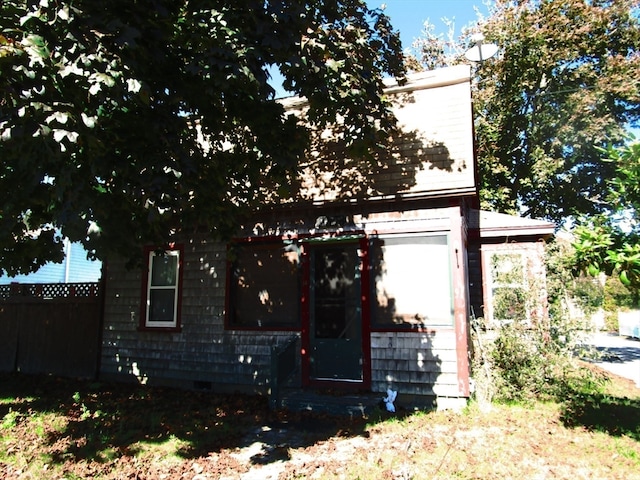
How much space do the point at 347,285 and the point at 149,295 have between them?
4.67 m

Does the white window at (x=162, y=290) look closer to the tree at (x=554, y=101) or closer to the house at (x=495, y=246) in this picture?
the house at (x=495, y=246)

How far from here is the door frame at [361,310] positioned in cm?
760

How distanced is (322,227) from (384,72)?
10.3ft

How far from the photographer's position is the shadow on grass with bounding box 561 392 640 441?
236 inches

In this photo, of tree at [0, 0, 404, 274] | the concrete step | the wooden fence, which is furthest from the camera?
the wooden fence

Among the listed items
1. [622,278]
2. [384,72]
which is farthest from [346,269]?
[622,278]

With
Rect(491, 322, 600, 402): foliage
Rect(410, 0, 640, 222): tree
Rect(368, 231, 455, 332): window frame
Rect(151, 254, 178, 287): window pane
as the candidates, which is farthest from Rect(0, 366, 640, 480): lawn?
Rect(410, 0, 640, 222): tree

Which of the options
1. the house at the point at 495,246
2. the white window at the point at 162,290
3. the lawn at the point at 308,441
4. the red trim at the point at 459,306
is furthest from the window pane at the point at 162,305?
the house at the point at 495,246

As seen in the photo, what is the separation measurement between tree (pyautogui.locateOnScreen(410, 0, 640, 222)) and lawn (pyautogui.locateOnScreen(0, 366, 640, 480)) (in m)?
13.9

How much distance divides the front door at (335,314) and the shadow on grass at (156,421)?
3.67 feet

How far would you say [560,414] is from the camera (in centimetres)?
654

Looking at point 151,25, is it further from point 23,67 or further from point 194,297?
point 194,297

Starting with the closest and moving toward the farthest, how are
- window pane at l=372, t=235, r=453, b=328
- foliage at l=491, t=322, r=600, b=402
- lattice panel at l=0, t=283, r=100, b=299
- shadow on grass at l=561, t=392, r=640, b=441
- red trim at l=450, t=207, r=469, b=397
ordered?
1. shadow on grass at l=561, t=392, r=640, b=441
2. red trim at l=450, t=207, r=469, b=397
3. foliage at l=491, t=322, r=600, b=402
4. window pane at l=372, t=235, r=453, b=328
5. lattice panel at l=0, t=283, r=100, b=299

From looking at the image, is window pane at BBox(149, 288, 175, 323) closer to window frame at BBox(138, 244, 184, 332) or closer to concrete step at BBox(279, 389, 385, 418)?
window frame at BBox(138, 244, 184, 332)
